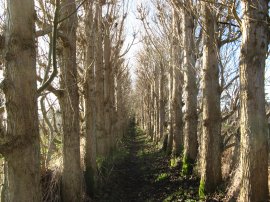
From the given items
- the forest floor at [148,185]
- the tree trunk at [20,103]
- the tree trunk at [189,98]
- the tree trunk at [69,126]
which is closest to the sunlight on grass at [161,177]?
the forest floor at [148,185]

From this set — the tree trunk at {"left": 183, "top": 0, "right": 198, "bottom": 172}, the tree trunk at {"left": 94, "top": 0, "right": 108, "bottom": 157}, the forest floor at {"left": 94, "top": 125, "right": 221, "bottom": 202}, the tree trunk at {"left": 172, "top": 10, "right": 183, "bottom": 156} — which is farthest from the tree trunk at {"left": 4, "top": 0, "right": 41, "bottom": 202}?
the tree trunk at {"left": 172, "top": 10, "right": 183, "bottom": 156}

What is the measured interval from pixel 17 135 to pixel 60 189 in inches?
161

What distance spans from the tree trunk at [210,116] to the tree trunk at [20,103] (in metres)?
5.26

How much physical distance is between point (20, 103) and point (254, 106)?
3666mm

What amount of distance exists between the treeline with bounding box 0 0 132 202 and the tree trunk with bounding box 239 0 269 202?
9.33 ft

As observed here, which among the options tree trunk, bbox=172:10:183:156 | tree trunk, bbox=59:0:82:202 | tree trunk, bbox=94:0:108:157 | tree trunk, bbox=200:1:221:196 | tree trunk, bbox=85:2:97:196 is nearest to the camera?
tree trunk, bbox=59:0:82:202

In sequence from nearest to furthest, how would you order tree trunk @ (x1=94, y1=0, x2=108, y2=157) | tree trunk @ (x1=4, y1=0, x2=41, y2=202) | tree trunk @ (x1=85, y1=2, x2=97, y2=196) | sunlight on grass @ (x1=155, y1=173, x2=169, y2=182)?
tree trunk @ (x1=4, y1=0, x2=41, y2=202), tree trunk @ (x1=85, y1=2, x2=97, y2=196), sunlight on grass @ (x1=155, y1=173, x2=169, y2=182), tree trunk @ (x1=94, y1=0, x2=108, y2=157)

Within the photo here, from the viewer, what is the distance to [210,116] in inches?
323

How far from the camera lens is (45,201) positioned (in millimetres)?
7074

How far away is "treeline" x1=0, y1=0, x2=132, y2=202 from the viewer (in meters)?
3.77

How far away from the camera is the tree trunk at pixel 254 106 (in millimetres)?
5469

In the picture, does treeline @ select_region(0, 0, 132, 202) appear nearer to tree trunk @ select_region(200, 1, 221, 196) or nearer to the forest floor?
the forest floor

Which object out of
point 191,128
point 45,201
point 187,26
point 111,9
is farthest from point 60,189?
point 111,9

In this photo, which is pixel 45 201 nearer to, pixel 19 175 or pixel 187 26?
pixel 19 175
